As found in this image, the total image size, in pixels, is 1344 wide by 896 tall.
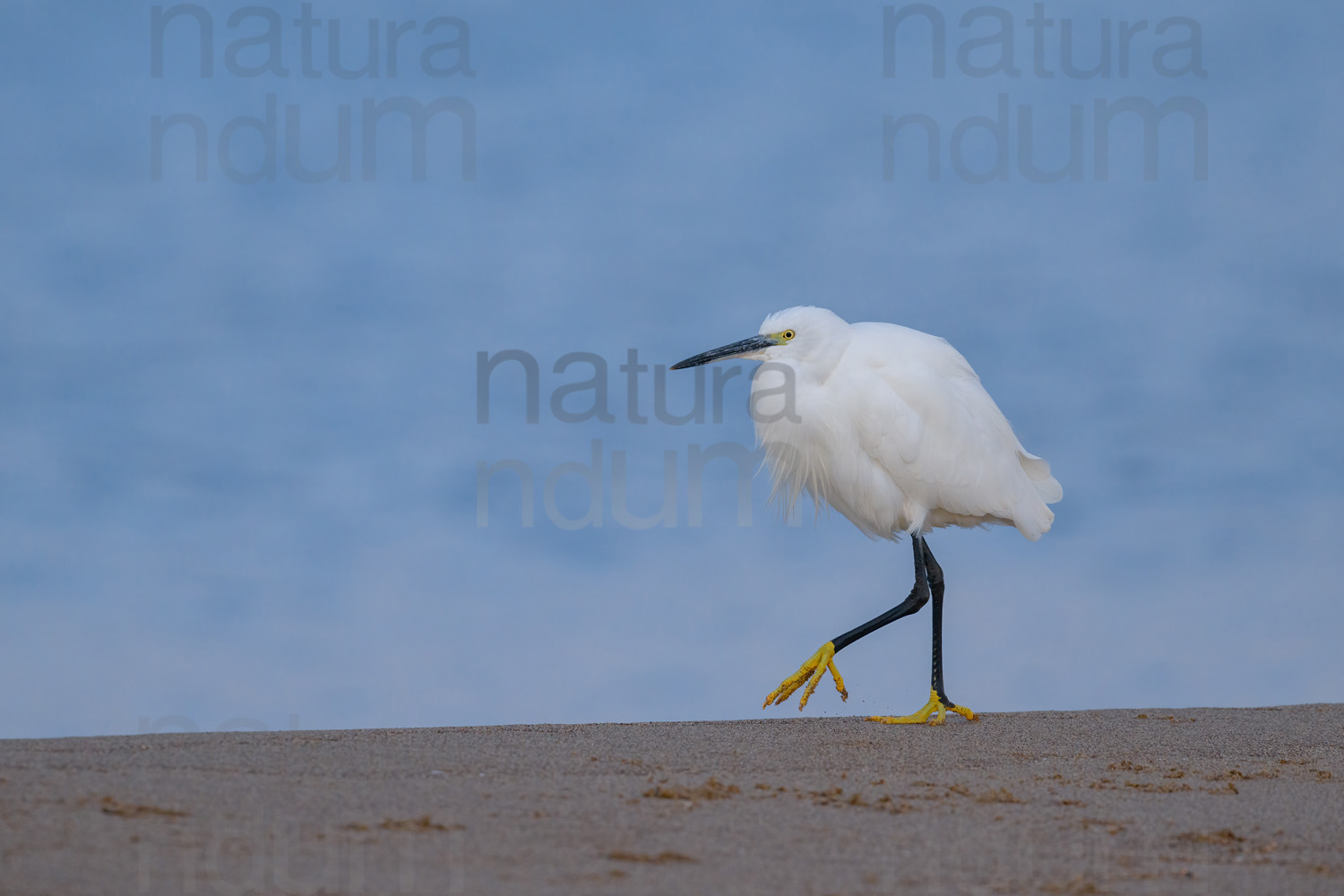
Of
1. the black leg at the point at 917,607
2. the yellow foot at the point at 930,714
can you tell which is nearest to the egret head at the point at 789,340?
the black leg at the point at 917,607

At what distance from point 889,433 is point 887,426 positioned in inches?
1.9

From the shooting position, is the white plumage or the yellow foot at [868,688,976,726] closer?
the yellow foot at [868,688,976,726]

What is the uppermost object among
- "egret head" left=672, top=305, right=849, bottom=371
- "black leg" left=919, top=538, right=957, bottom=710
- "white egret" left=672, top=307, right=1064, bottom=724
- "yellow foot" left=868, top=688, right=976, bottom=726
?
"egret head" left=672, top=305, right=849, bottom=371

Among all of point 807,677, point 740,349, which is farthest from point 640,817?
point 740,349

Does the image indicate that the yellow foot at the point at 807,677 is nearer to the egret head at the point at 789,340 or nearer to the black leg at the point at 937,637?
the black leg at the point at 937,637

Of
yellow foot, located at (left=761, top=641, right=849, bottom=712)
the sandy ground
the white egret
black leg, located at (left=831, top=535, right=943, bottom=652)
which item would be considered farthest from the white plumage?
the sandy ground

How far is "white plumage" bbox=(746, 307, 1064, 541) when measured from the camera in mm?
7887

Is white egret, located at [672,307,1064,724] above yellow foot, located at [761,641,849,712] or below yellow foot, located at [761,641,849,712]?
above

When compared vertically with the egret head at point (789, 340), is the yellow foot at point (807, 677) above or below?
below

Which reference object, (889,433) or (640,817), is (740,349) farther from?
(640,817)

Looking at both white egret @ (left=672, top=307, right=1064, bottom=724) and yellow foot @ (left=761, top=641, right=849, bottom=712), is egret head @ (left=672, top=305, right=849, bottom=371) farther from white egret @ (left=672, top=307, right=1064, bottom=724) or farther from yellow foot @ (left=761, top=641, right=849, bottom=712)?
yellow foot @ (left=761, top=641, right=849, bottom=712)

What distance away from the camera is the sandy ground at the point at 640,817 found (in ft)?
11.1

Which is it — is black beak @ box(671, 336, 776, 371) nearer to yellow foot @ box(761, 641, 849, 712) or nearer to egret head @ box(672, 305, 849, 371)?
egret head @ box(672, 305, 849, 371)

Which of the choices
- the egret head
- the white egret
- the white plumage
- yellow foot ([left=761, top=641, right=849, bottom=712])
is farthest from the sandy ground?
the egret head
